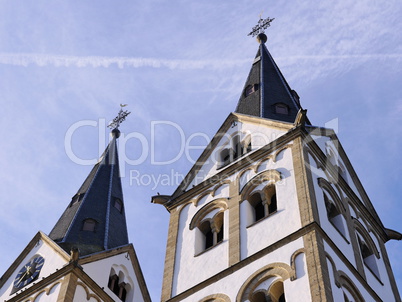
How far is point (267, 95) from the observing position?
30.3 meters

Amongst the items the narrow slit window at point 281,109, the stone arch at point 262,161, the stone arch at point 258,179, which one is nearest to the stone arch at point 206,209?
the stone arch at point 258,179

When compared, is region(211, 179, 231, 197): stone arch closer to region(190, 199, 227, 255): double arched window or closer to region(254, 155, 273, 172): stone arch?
region(190, 199, 227, 255): double arched window

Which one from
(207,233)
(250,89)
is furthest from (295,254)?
(250,89)

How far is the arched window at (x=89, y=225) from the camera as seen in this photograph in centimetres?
3554

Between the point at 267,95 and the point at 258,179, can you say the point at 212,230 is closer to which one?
the point at 258,179

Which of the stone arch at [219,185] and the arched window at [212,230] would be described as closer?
the arched window at [212,230]

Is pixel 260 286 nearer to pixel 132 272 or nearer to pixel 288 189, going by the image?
pixel 288 189

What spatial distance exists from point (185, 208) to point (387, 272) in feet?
20.6

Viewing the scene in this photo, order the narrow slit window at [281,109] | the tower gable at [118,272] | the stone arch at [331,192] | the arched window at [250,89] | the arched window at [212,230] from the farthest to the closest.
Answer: the tower gable at [118,272]
the arched window at [250,89]
the narrow slit window at [281,109]
the stone arch at [331,192]
the arched window at [212,230]

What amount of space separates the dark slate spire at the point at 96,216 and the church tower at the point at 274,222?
28.6 ft

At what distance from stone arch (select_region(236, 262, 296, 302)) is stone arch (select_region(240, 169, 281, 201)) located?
12.7 ft

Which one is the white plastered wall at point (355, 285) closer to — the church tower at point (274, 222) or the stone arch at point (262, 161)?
the church tower at point (274, 222)

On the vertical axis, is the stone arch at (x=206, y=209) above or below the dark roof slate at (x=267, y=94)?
below

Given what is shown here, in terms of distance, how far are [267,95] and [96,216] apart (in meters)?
10.8
